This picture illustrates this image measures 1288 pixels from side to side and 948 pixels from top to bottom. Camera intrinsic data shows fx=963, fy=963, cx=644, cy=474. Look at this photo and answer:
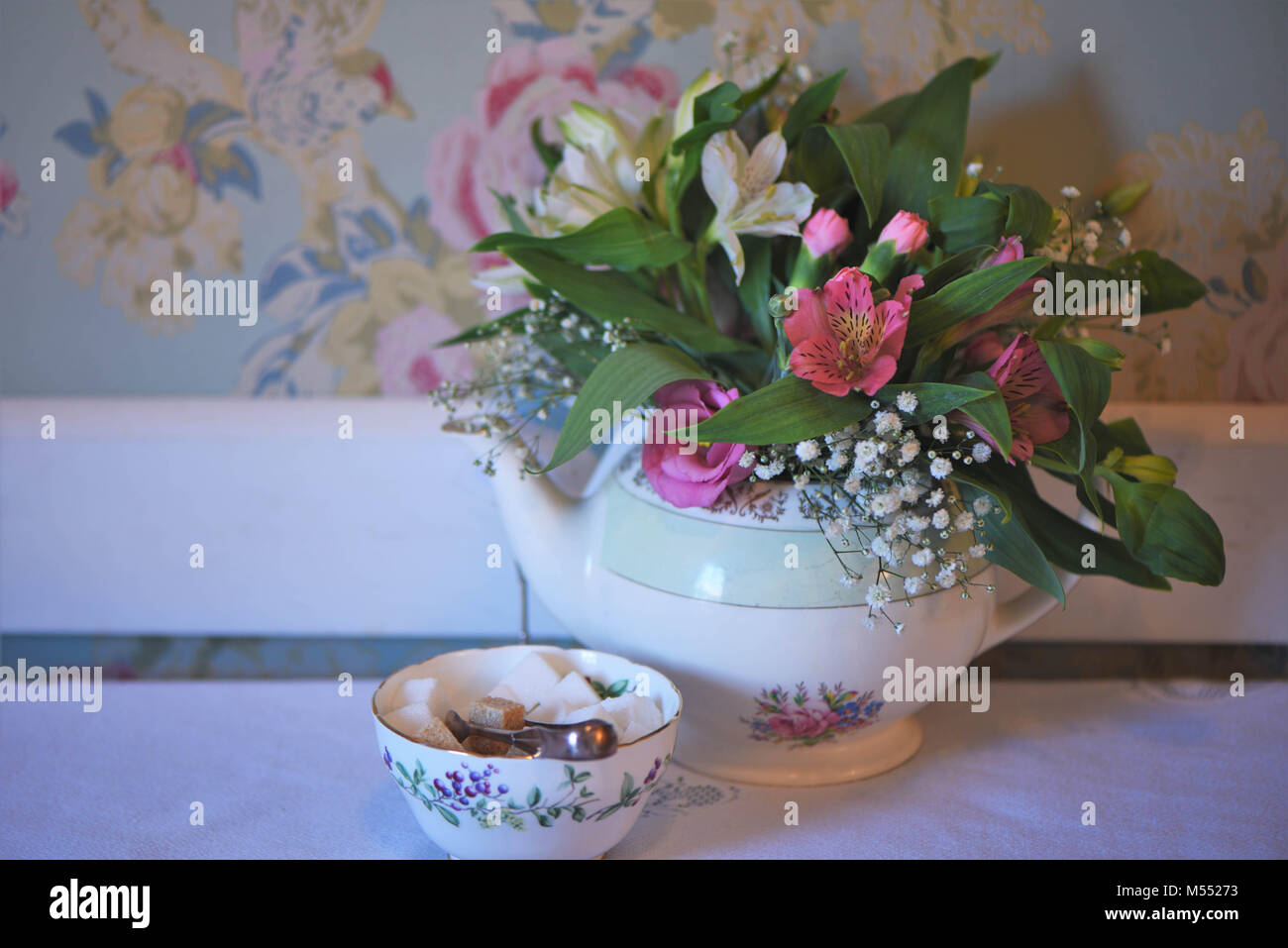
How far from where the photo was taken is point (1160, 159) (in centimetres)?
78

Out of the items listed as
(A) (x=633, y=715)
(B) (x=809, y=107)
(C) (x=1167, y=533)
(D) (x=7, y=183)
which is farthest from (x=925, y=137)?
(D) (x=7, y=183)

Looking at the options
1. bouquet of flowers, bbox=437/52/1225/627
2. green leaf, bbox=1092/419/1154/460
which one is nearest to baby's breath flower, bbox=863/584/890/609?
bouquet of flowers, bbox=437/52/1225/627

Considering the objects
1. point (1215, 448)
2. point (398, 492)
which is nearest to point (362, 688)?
point (398, 492)

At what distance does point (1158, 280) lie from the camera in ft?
2.12

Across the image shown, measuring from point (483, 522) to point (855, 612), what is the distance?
1.12ft

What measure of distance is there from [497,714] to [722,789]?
179 mm

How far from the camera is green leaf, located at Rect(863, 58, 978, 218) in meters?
0.61

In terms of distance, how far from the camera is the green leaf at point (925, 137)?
611mm

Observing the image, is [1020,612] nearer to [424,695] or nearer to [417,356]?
[424,695]

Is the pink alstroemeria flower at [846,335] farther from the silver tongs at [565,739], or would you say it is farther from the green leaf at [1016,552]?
the silver tongs at [565,739]

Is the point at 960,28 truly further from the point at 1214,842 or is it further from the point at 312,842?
the point at 312,842

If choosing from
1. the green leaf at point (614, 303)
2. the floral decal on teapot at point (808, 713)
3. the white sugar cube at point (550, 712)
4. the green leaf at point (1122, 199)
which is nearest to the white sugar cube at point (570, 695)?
the white sugar cube at point (550, 712)

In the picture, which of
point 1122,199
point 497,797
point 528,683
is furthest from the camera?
point 1122,199

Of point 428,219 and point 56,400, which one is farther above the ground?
point 428,219
